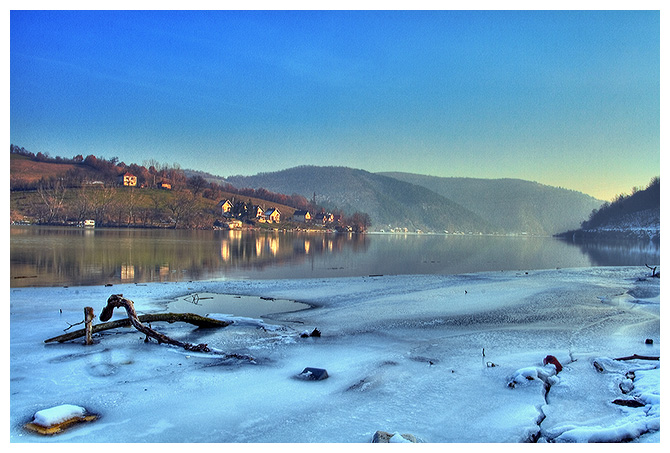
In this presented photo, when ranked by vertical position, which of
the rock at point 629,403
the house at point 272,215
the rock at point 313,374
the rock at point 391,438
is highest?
the house at point 272,215

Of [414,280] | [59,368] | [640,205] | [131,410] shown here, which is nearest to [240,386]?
[131,410]

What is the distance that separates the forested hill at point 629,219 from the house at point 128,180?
18227cm

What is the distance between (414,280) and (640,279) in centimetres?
1512

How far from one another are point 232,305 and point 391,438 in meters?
13.7

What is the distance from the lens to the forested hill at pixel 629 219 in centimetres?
12338

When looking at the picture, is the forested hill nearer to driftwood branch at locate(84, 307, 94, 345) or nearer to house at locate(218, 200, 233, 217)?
driftwood branch at locate(84, 307, 94, 345)

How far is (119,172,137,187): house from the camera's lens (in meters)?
189

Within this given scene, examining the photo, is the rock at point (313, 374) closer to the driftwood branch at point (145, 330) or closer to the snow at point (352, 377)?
the snow at point (352, 377)

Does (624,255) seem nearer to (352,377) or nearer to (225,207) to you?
(352,377)

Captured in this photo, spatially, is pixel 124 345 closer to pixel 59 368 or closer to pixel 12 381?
pixel 59 368

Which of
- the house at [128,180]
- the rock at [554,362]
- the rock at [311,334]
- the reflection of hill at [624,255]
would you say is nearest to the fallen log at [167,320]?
the rock at [311,334]

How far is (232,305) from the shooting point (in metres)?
18.8

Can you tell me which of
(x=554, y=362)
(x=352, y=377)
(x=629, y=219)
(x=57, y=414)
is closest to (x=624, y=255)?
(x=554, y=362)

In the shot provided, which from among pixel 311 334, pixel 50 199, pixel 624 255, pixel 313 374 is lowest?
pixel 624 255
